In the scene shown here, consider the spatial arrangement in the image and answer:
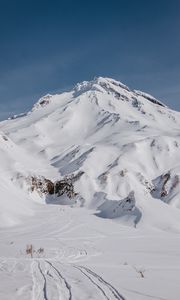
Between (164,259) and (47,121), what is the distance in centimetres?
12319

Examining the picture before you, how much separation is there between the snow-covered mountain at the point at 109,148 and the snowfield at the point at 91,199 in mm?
278

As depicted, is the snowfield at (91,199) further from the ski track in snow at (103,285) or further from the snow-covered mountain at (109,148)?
the snow-covered mountain at (109,148)

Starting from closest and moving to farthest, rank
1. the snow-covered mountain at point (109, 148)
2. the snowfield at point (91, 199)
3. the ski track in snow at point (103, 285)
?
the ski track in snow at point (103, 285) → the snowfield at point (91, 199) → the snow-covered mountain at point (109, 148)

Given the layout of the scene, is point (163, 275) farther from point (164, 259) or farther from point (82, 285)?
point (164, 259)

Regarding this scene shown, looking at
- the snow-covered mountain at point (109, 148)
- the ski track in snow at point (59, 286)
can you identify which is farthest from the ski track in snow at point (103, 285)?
the snow-covered mountain at point (109, 148)

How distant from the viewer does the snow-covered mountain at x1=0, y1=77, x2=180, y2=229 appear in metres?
70.2

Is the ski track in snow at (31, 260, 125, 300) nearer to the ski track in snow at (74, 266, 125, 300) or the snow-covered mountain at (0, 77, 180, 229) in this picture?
the ski track in snow at (74, 266, 125, 300)

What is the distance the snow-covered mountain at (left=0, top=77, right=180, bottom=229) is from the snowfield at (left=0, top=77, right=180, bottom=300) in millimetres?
278

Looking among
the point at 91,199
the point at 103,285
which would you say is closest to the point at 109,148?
the point at 91,199

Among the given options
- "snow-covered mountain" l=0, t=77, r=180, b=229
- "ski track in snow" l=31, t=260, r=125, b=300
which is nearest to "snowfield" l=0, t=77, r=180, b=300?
"ski track in snow" l=31, t=260, r=125, b=300

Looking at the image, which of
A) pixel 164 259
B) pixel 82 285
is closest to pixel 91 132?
pixel 164 259

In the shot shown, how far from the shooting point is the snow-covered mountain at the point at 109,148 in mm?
70250

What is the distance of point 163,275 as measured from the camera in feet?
48.1

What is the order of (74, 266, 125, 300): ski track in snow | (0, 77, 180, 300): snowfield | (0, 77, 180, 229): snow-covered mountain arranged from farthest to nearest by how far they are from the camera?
(0, 77, 180, 229): snow-covered mountain → (0, 77, 180, 300): snowfield → (74, 266, 125, 300): ski track in snow
